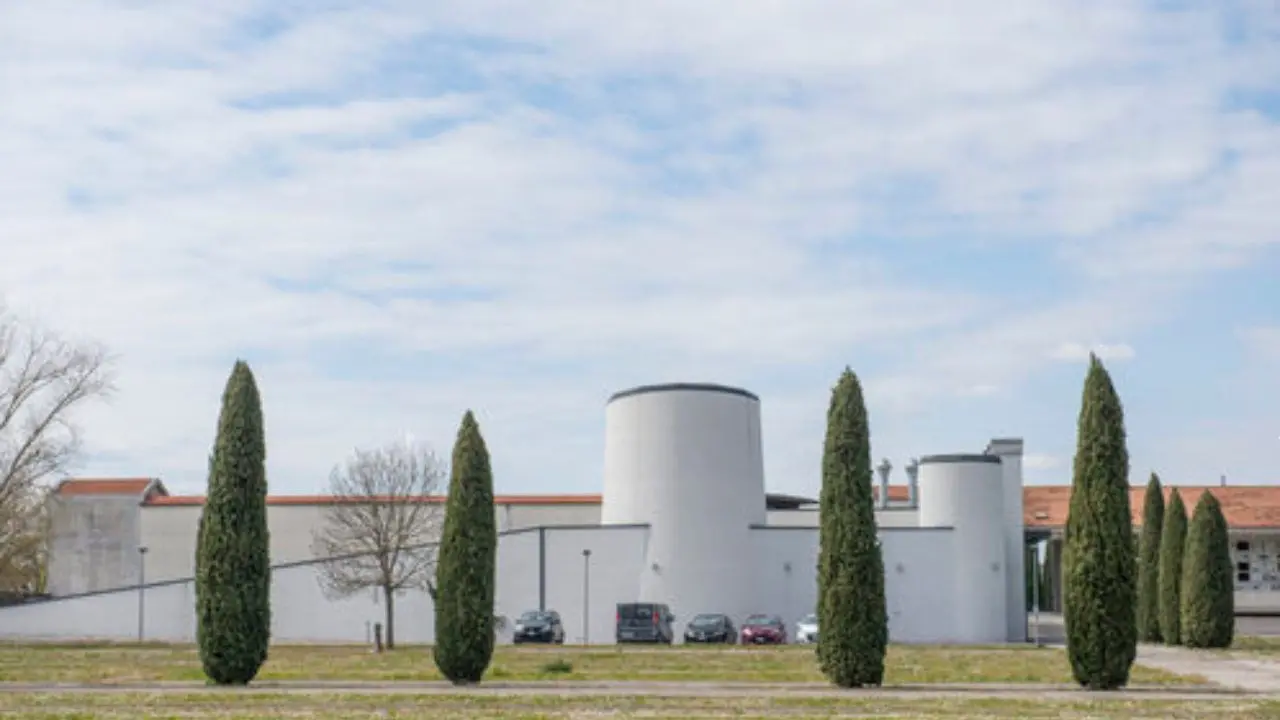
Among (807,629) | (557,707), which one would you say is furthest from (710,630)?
(557,707)

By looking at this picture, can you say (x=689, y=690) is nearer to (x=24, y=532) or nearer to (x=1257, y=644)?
(x=1257, y=644)

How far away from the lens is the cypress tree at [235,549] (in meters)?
30.9

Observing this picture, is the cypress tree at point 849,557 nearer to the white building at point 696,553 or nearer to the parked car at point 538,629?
the parked car at point 538,629

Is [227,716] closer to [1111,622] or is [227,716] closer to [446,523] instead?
[446,523]

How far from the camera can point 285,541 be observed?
74.4 metres

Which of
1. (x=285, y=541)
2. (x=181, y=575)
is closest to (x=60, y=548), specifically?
(x=181, y=575)

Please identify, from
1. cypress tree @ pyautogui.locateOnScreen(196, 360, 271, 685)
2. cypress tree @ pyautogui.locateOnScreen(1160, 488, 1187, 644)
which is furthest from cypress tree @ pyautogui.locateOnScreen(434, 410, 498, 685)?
cypress tree @ pyautogui.locateOnScreen(1160, 488, 1187, 644)

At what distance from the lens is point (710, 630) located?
56.0 metres

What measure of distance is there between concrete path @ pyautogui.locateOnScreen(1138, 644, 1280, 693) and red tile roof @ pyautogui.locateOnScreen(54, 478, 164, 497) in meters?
50.8

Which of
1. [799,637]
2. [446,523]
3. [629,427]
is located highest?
[629,427]

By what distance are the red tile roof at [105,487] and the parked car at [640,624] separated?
3372cm

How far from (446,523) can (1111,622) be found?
1329 centimetres

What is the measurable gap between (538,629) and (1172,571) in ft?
71.1

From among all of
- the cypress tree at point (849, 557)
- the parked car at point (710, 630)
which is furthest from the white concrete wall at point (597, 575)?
the cypress tree at point (849, 557)
